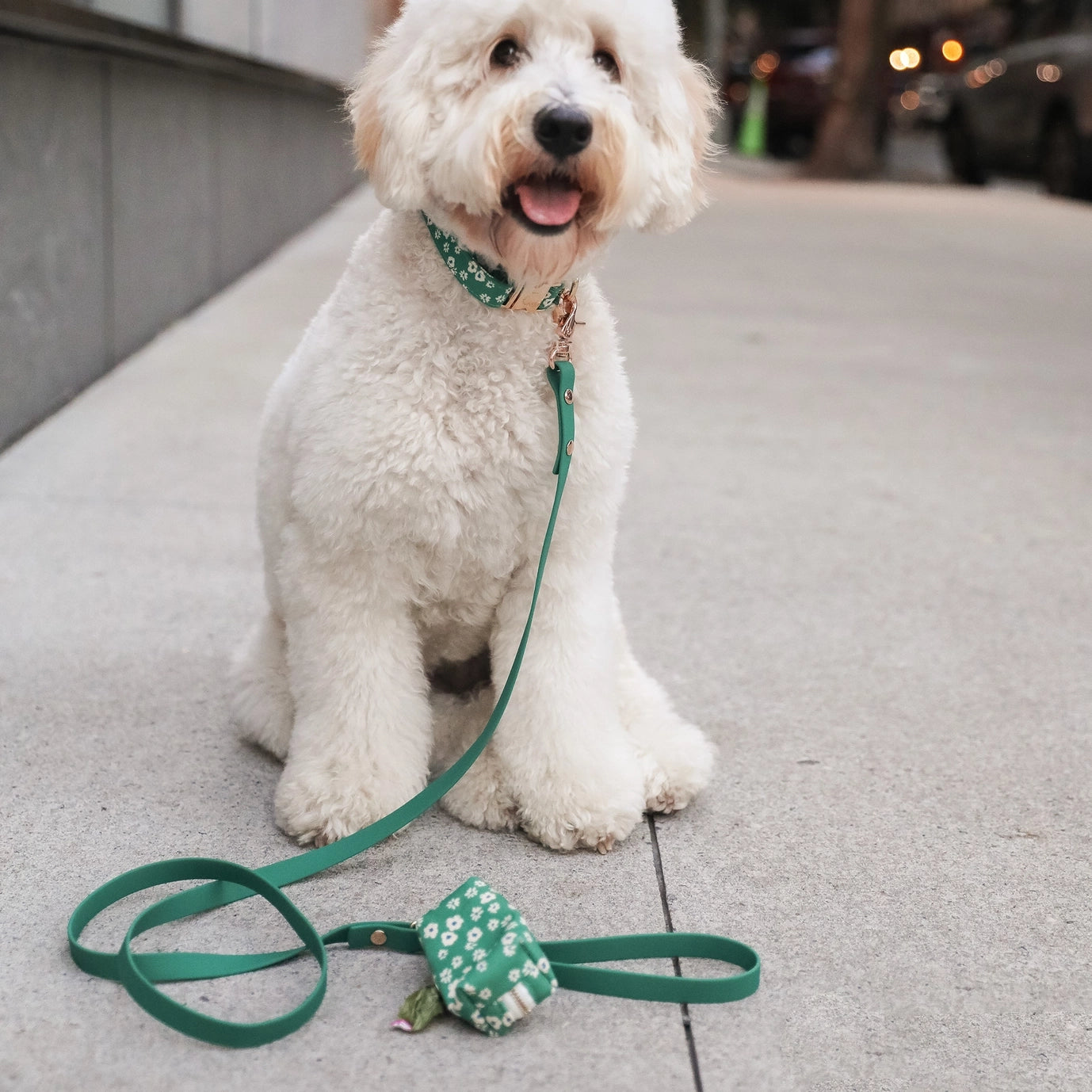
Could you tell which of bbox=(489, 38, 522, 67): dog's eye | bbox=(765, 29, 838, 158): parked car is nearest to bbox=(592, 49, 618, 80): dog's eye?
bbox=(489, 38, 522, 67): dog's eye

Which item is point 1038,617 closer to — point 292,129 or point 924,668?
point 924,668

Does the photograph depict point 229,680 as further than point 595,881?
Yes

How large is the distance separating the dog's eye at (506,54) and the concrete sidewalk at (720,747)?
4.65ft

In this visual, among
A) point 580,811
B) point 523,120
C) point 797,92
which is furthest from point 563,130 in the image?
point 797,92

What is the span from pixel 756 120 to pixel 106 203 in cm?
1982

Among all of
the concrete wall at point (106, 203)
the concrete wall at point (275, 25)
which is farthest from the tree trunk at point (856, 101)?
the concrete wall at point (106, 203)

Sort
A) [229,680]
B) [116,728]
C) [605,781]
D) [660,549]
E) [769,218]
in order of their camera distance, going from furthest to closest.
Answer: [769,218] < [660,549] < [229,680] < [116,728] < [605,781]

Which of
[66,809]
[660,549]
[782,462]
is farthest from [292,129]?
[66,809]

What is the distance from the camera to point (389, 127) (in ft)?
7.54

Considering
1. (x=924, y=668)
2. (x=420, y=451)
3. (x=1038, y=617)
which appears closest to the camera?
(x=420, y=451)

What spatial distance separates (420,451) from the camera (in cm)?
240

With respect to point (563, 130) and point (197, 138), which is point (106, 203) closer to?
point (197, 138)

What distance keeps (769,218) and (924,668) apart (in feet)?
32.0

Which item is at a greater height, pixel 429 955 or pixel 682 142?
pixel 682 142
